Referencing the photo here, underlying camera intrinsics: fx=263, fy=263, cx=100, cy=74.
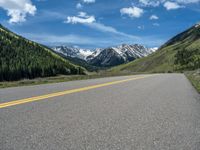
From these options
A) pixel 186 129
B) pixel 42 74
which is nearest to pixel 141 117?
pixel 186 129

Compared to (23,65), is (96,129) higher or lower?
lower

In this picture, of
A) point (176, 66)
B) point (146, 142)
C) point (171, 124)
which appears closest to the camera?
point (146, 142)

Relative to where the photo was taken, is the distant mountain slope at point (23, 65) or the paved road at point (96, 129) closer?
the paved road at point (96, 129)

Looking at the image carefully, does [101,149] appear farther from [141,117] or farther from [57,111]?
[57,111]

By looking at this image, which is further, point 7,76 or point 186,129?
point 7,76

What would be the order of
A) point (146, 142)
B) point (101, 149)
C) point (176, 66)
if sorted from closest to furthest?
point (101, 149)
point (146, 142)
point (176, 66)

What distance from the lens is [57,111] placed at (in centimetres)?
724

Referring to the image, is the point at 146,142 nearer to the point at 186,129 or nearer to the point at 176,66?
the point at 186,129

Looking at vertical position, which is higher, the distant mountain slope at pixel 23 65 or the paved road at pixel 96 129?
the distant mountain slope at pixel 23 65

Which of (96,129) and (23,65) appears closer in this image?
(96,129)

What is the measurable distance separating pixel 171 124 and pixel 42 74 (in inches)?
5640

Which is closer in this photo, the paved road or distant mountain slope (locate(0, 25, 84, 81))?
the paved road

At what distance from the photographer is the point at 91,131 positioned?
5.18 metres

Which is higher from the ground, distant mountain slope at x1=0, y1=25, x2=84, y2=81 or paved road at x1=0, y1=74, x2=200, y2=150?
distant mountain slope at x1=0, y1=25, x2=84, y2=81
